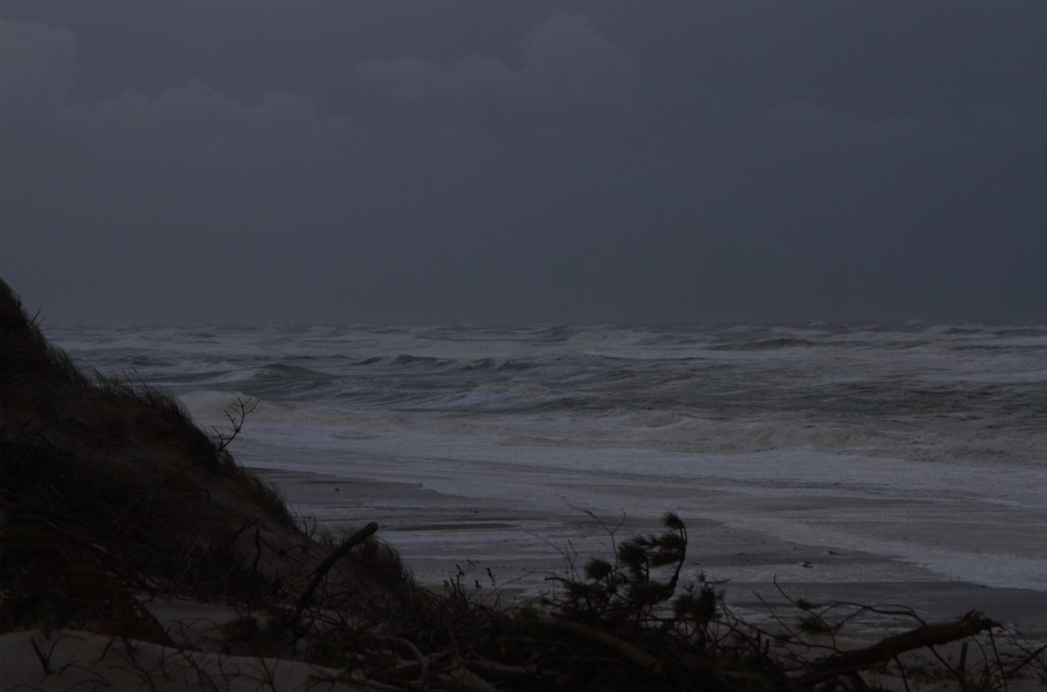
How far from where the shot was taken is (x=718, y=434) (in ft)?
55.5

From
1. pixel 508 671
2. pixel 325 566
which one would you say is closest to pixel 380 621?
pixel 325 566

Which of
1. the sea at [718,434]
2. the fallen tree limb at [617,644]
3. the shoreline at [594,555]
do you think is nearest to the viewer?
the fallen tree limb at [617,644]

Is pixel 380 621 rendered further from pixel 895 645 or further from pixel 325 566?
pixel 895 645

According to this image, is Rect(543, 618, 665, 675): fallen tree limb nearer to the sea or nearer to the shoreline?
the shoreline

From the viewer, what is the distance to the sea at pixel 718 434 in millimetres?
9664

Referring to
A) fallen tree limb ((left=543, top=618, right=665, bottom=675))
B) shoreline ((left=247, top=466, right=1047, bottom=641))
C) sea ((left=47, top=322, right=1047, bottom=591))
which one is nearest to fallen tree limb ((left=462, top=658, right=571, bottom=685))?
fallen tree limb ((left=543, top=618, right=665, bottom=675))

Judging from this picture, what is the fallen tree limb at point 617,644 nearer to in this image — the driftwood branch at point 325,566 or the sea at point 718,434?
the driftwood branch at point 325,566

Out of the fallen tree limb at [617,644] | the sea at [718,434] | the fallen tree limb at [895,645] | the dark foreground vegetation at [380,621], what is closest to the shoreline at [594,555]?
the sea at [718,434]

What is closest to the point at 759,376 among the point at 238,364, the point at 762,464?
the point at 762,464

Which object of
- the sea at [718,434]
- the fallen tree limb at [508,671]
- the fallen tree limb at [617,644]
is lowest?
the sea at [718,434]

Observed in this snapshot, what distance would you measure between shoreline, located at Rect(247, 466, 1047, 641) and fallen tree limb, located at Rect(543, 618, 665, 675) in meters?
2.28

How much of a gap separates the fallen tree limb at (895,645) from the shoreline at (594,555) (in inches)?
81.9

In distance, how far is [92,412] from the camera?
5.94 m

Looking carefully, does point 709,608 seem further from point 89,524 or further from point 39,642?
point 89,524
